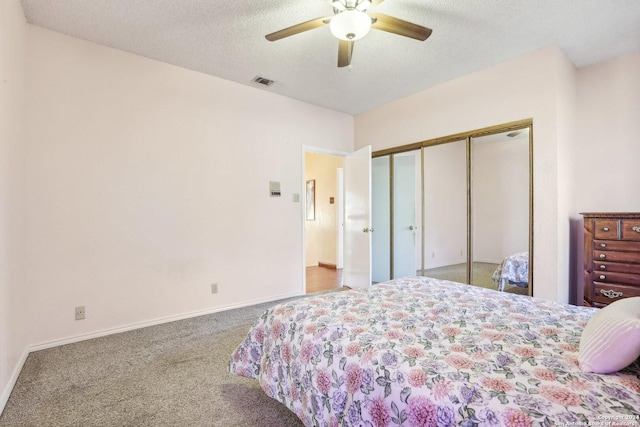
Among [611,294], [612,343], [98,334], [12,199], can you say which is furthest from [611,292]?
[12,199]

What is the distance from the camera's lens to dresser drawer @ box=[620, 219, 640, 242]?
2.44 metres

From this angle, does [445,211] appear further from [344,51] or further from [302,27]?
[302,27]

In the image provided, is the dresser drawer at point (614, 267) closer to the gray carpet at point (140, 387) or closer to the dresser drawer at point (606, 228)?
the dresser drawer at point (606, 228)

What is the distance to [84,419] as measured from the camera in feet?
5.32

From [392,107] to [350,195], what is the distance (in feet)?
4.51

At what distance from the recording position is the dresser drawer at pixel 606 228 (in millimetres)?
2541

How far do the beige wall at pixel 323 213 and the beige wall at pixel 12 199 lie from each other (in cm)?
451

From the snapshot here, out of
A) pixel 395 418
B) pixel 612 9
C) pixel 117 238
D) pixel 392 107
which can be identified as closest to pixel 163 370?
pixel 117 238

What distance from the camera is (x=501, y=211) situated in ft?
10.5

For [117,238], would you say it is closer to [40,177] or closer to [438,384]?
[40,177]

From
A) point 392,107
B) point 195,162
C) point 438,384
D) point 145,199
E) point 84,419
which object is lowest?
point 84,419

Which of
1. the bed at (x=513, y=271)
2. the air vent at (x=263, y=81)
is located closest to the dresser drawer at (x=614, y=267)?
the bed at (x=513, y=271)

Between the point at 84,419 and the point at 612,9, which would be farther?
the point at 612,9

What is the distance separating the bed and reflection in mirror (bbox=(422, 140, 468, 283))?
14.1 inches
